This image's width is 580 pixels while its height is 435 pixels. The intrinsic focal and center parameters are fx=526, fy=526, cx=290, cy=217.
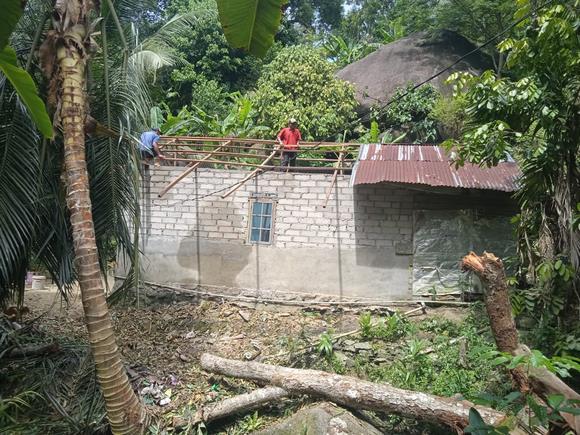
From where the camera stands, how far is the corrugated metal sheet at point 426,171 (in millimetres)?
8367

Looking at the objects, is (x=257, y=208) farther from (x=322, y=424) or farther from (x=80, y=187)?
(x=80, y=187)

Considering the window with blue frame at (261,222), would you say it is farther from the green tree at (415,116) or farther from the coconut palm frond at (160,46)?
the green tree at (415,116)

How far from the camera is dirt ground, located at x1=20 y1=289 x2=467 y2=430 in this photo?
6590 mm

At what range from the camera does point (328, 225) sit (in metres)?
9.48

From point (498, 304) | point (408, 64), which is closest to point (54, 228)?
point (498, 304)

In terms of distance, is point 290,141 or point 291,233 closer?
point 291,233

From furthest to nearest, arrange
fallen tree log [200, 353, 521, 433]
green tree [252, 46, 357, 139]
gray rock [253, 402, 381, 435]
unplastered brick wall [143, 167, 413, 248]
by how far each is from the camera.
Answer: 1. green tree [252, 46, 357, 139]
2. unplastered brick wall [143, 167, 413, 248]
3. gray rock [253, 402, 381, 435]
4. fallen tree log [200, 353, 521, 433]

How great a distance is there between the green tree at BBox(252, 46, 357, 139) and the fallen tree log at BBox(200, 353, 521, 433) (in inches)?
352

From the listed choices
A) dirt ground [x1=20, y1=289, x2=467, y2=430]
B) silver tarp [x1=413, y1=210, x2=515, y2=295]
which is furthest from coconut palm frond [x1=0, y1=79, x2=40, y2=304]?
silver tarp [x1=413, y1=210, x2=515, y2=295]

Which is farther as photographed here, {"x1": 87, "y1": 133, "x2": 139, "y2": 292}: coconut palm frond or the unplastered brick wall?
the unplastered brick wall

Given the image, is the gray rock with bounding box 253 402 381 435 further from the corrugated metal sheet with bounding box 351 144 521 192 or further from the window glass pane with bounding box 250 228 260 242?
the window glass pane with bounding box 250 228 260 242

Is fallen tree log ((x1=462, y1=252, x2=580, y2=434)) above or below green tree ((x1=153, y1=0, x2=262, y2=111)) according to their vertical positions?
below

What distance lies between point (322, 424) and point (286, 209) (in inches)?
186

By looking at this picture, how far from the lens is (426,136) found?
14.8 m
